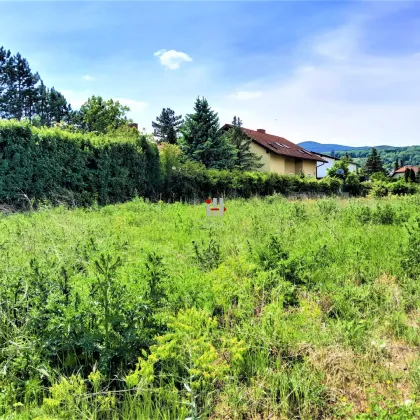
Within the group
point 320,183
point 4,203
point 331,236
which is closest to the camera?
point 331,236

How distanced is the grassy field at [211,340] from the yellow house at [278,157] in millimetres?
28790

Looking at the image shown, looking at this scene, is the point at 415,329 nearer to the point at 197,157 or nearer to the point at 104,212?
the point at 104,212

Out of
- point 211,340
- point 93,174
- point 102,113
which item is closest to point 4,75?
point 102,113

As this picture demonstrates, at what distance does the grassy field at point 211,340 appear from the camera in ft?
6.56

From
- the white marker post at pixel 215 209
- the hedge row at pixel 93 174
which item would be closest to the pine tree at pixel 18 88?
the hedge row at pixel 93 174

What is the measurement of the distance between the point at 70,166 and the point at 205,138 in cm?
1590

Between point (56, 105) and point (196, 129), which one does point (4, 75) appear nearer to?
point (56, 105)

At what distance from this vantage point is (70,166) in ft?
38.5

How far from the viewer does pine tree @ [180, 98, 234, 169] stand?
25875mm


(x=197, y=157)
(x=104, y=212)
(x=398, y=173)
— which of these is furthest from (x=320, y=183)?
(x=398, y=173)

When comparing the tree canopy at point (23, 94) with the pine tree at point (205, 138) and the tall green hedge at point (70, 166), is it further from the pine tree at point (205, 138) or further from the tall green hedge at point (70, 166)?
the tall green hedge at point (70, 166)

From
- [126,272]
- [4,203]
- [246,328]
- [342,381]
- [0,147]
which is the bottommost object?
[342,381]

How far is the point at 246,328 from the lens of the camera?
8.72 feet

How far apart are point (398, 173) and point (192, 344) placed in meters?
111
